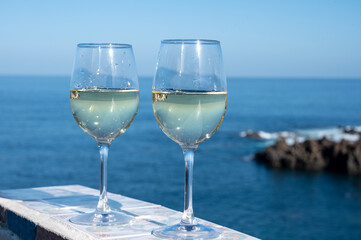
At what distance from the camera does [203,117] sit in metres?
1.64

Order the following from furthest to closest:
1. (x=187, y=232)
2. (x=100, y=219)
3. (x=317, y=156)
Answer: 1. (x=317, y=156)
2. (x=100, y=219)
3. (x=187, y=232)

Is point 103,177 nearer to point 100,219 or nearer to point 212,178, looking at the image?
point 100,219

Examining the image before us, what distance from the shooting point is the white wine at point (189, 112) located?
1.62 metres

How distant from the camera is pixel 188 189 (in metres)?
1.65

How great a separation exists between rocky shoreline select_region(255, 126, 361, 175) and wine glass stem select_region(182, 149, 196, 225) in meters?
34.5

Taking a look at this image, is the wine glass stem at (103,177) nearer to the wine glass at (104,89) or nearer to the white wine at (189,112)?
the wine glass at (104,89)

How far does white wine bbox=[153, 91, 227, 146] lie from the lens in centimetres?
162

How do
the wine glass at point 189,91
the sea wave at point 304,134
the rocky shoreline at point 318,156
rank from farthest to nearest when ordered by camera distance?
the sea wave at point 304,134
the rocky shoreline at point 318,156
the wine glass at point 189,91

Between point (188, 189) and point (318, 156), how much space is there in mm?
37270

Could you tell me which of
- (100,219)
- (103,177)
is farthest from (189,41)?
(100,219)

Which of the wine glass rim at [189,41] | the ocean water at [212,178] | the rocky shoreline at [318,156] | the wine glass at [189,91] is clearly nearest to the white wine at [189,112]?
the wine glass at [189,91]

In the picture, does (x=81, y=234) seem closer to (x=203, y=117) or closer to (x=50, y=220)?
(x=50, y=220)

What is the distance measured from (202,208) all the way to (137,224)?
28.3 metres

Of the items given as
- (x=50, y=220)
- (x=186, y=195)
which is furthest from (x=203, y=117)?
(x=50, y=220)
